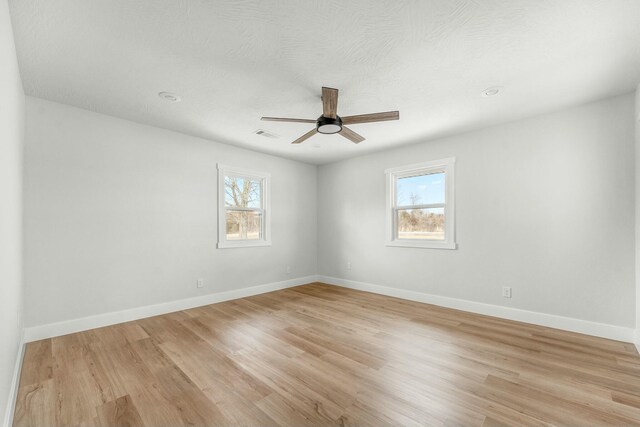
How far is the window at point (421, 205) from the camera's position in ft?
14.1

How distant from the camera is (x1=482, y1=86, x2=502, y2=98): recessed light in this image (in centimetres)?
282

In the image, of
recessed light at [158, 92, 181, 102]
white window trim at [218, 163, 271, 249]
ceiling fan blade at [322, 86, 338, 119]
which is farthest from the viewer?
white window trim at [218, 163, 271, 249]

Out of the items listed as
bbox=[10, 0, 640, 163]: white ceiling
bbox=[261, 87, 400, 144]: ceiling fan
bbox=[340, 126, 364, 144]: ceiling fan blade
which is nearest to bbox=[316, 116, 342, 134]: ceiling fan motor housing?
bbox=[261, 87, 400, 144]: ceiling fan

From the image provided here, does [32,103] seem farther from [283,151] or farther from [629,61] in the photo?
[629,61]

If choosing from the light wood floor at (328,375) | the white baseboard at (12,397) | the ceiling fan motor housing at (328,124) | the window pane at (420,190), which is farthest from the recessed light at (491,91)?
the white baseboard at (12,397)

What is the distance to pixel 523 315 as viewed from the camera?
3555 millimetres

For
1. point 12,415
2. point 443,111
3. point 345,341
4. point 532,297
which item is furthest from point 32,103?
point 532,297

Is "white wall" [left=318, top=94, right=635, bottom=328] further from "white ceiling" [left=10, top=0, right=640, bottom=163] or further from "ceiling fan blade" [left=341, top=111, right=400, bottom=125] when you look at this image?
"ceiling fan blade" [left=341, top=111, right=400, bottom=125]

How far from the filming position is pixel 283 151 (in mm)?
5086

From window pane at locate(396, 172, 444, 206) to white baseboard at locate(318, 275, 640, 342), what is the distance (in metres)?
1.47

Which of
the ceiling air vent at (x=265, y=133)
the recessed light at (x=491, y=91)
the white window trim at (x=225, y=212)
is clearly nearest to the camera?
the recessed light at (x=491, y=91)

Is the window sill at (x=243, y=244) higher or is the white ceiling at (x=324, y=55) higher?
the white ceiling at (x=324, y=55)

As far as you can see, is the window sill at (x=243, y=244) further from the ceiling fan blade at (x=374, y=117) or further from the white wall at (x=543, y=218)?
the ceiling fan blade at (x=374, y=117)

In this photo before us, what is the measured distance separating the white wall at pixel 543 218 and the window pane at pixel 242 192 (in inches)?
98.0
